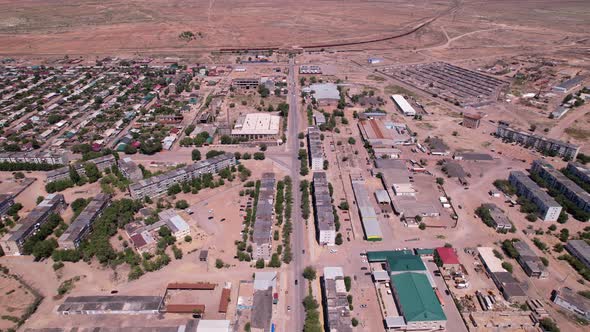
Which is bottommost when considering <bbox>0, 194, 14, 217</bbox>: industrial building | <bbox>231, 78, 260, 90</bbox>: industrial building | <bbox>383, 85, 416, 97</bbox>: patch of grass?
<bbox>0, 194, 14, 217</bbox>: industrial building

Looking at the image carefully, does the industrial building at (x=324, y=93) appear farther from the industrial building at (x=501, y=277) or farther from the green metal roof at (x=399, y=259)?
the industrial building at (x=501, y=277)

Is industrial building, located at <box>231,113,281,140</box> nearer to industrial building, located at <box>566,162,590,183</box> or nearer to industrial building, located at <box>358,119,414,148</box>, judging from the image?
industrial building, located at <box>358,119,414,148</box>

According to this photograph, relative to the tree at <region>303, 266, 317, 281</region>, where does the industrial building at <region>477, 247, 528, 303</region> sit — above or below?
above

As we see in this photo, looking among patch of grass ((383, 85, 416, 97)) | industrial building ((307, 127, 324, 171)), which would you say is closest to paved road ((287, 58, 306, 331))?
industrial building ((307, 127, 324, 171))

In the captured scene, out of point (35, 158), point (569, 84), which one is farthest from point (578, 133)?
point (35, 158)

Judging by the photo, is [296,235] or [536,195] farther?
[536,195]

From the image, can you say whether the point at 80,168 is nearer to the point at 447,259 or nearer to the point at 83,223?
the point at 83,223

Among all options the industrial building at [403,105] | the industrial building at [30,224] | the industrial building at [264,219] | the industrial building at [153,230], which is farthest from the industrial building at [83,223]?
the industrial building at [403,105]
